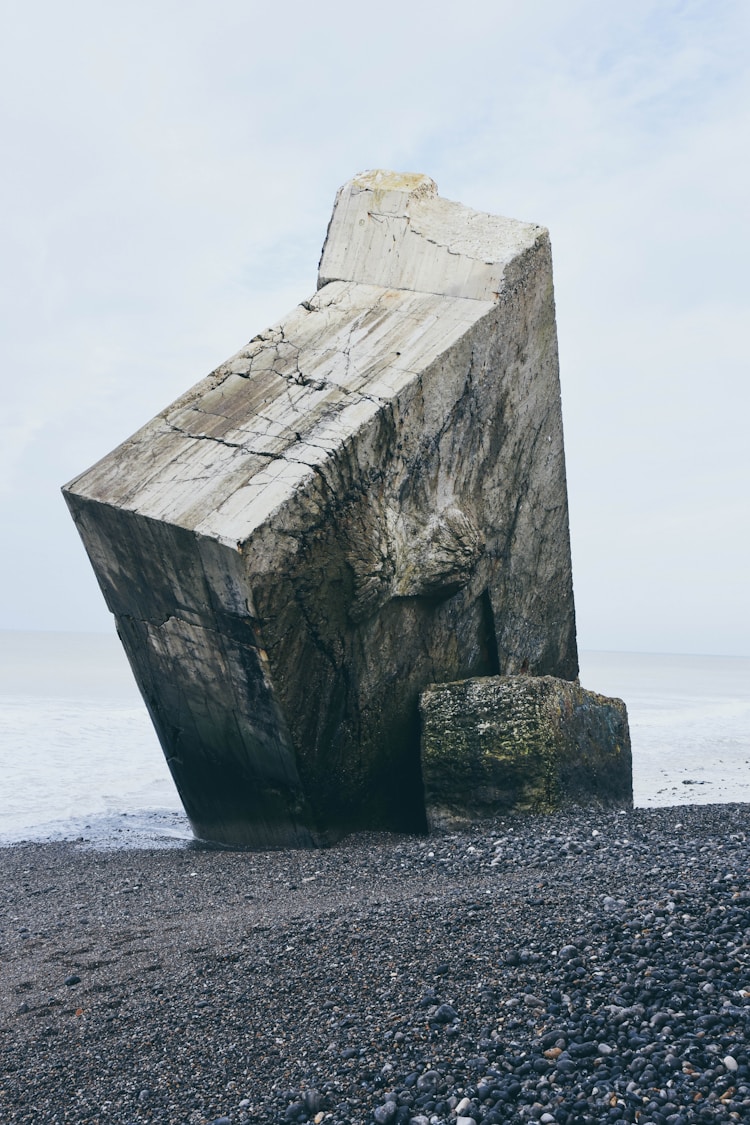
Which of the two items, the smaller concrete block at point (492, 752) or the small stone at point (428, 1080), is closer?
the small stone at point (428, 1080)

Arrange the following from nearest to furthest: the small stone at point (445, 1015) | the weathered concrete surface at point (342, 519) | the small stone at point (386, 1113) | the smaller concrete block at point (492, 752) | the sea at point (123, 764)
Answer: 1. the small stone at point (386, 1113)
2. the small stone at point (445, 1015)
3. the weathered concrete surface at point (342, 519)
4. the smaller concrete block at point (492, 752)
5. the sea at point (123, 764)

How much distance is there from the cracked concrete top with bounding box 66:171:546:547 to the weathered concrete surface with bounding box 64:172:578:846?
1cm

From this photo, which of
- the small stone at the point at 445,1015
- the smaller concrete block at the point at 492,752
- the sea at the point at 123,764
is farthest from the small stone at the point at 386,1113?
the sea at the point at 123,764

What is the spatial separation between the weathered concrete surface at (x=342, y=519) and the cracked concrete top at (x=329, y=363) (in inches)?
0.5

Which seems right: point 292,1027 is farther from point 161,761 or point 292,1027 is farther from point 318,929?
point 161,761

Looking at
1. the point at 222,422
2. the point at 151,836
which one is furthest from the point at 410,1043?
the point at 151,836

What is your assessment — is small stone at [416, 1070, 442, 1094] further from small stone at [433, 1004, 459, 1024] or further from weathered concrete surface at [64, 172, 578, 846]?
weathered concrete surface at [64, 172, 578, 846]

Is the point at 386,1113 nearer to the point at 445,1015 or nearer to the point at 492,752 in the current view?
the point at 445,1015

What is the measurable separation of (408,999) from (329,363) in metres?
3.41

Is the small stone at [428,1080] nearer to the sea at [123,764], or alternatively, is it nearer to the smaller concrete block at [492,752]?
the smaller concrete block at [492,752]

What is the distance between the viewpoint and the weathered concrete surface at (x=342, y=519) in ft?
14.6

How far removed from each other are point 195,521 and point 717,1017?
9.25 ft

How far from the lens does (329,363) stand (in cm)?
519

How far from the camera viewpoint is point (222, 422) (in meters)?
4.96
